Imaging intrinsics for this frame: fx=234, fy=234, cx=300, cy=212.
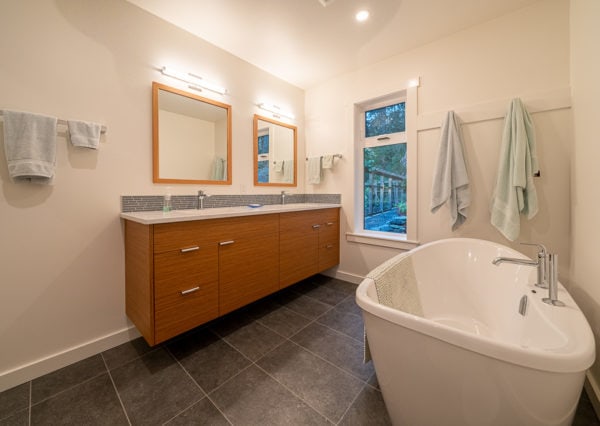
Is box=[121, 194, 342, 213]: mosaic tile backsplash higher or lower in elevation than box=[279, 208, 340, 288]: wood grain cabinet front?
higher

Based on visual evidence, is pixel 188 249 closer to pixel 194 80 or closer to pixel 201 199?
pixel 201 199

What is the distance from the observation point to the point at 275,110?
8.84ft

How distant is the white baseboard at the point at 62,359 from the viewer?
1.28 metres

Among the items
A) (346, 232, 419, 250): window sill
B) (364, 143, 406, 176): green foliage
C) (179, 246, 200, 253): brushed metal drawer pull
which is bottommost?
(346, 232, 419, 250): window sill

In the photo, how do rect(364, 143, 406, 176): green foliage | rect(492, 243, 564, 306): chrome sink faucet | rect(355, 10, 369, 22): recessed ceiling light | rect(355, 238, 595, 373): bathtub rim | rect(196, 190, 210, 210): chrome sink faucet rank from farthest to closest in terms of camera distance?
rect(364, 143, 406, 176): green foliage, rect(196, 190, 210, 210): chrome sink faucet, rect(355, 10, 369, 22): recessed ceiling light, rect(492, 243, 564, 306): chrome sink faucet, rect(355, 238, 595, 373): bathtub rim

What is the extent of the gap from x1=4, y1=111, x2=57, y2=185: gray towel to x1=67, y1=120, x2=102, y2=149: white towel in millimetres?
77

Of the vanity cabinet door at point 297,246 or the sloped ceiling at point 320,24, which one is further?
the vanity cabinet door at point 297,246

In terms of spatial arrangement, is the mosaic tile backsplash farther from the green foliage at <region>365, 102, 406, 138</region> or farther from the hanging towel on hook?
the hanging towel on hook

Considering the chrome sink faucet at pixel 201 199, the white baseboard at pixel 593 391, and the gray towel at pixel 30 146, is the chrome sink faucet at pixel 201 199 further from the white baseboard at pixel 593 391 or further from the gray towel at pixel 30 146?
the white baseboard at pixel 593 391

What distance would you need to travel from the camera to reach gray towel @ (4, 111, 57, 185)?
4.06 ft

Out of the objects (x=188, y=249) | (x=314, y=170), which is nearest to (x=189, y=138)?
(x=188, y=249)

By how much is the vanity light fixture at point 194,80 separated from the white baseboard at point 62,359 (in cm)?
195

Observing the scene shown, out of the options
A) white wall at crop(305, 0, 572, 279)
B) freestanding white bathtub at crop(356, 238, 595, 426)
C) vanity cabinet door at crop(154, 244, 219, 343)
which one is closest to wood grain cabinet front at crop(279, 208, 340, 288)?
white wall at crop(305, 0, 572, 279)

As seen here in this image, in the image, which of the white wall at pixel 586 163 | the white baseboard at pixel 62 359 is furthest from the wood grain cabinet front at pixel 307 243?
the white wall at pixel 586 163
